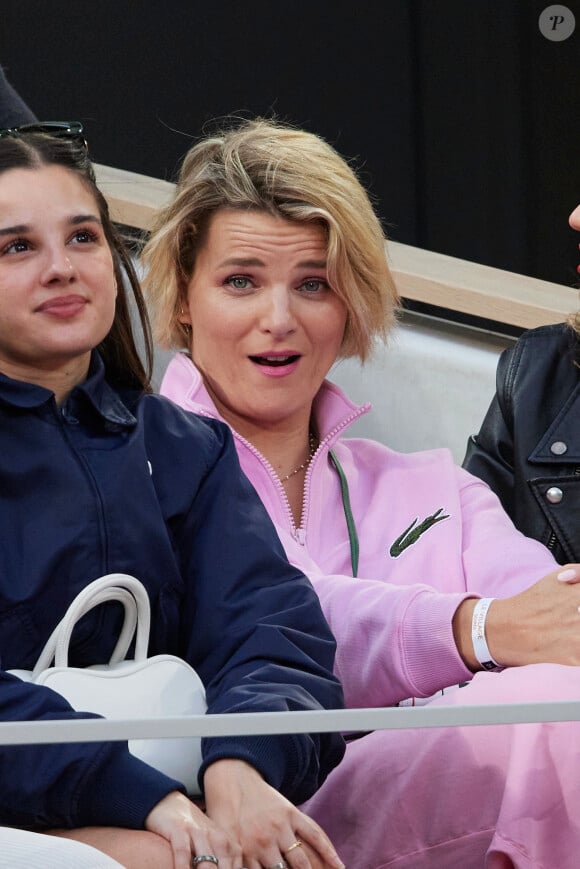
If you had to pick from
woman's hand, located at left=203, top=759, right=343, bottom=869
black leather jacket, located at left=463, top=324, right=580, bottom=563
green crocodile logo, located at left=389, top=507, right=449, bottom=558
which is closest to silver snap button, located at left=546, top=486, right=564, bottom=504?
black leather jacket, located at left=463, top=324, right=580, bottom=563

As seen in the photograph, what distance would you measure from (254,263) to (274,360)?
0.39 ft

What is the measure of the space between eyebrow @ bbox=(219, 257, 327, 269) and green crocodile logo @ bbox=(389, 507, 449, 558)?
333mm

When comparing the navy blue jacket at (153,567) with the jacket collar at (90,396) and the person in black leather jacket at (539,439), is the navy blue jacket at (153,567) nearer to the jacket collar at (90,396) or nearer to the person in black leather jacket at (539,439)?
the jacket collar at (90,396)

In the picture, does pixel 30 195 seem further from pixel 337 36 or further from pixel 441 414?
pixel 337 36

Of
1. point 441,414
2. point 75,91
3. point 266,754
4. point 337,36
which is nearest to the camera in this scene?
point 266,754

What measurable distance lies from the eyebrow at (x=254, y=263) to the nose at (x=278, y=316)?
0.14 feet

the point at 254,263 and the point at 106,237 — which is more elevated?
the point at 106,237

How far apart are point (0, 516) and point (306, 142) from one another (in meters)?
0.82

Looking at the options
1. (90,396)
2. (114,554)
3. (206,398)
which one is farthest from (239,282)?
(114,554)

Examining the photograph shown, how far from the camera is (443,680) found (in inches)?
75.8

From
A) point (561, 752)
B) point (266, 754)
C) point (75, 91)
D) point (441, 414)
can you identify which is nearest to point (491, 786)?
point (561, 752)

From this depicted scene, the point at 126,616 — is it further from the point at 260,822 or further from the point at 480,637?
the point at 480,637

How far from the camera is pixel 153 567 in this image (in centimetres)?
177

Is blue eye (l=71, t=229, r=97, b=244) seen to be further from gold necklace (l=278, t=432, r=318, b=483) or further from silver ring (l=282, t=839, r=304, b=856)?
silver ring (l=282, t=839, r=304, b=856)
